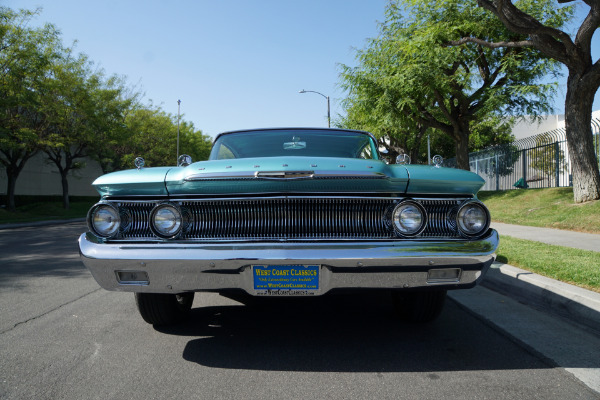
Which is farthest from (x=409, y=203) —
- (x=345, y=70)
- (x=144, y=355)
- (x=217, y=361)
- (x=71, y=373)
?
(x=345, y=70)

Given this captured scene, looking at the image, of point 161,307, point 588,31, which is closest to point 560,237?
point 588,31

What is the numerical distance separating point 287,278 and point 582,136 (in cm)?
1220

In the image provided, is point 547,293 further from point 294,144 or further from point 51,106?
point 51,106

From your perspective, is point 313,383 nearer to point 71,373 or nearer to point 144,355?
point 144,355

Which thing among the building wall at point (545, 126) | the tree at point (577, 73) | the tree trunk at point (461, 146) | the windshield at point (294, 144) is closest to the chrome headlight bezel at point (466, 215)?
the windshield at point (294, 144)

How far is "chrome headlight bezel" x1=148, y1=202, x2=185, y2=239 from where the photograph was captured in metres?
3.10

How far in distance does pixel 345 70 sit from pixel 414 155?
17597 millimetres

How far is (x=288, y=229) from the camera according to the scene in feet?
10.2

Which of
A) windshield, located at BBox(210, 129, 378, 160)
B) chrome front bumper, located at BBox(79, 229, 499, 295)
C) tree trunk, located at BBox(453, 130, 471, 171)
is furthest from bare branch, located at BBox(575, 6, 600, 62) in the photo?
chrome front bumper, located at BBox(79, 229, 499, 295)

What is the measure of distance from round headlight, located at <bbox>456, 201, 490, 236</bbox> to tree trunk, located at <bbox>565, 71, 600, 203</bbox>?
437 inches

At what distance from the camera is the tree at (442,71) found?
16344mm

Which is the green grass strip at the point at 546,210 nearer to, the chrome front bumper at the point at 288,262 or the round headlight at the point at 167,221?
the chrome front bumper at the point at 288,262

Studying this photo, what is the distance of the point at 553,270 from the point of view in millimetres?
5531

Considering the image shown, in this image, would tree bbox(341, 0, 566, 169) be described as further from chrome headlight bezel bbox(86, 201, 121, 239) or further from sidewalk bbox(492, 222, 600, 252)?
chrome headlight bezel bbox(86, 201, 121, 239)
